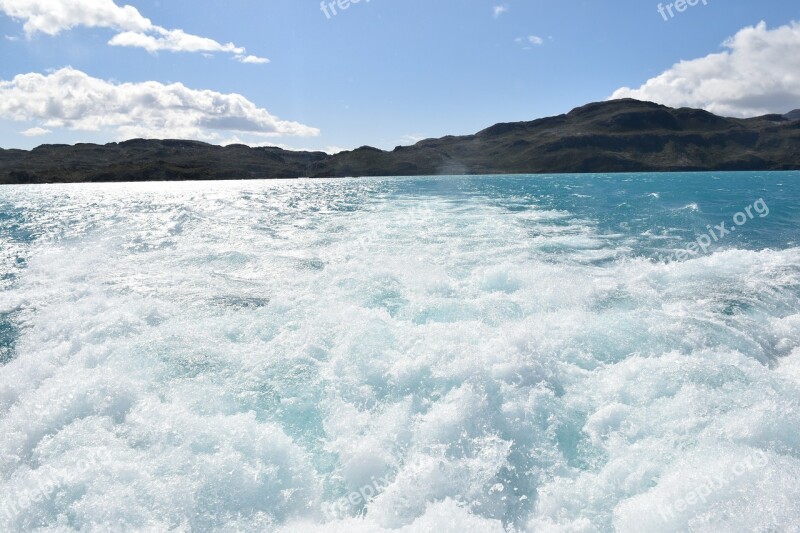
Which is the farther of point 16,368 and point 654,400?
point 16,368

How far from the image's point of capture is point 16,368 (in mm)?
9336

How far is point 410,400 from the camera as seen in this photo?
7.96m

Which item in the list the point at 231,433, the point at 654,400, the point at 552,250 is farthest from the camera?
the point at 552,250

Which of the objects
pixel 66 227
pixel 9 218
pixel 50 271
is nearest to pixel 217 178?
pixel 9 218

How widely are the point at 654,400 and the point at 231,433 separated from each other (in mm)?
7218

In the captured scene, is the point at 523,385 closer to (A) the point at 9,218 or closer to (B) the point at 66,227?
(B) the point at 66,227
